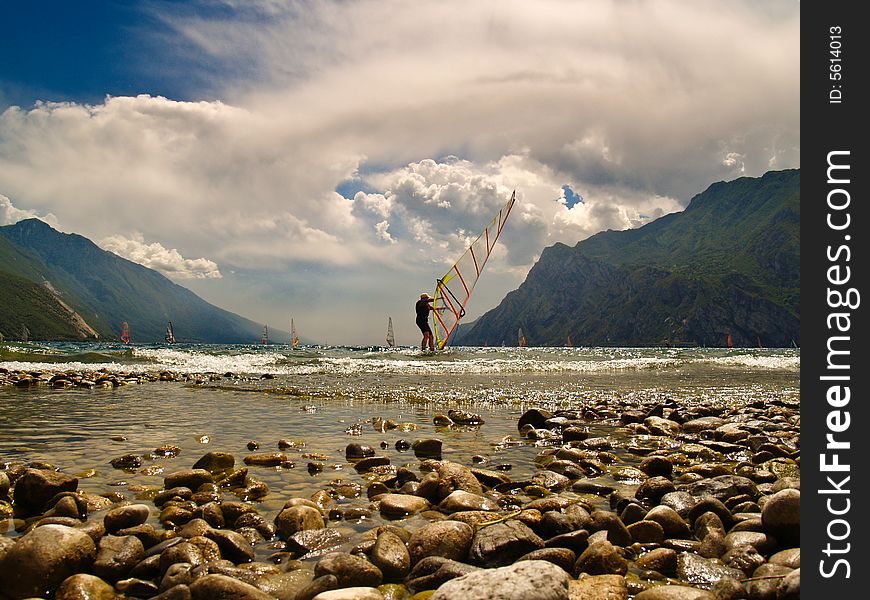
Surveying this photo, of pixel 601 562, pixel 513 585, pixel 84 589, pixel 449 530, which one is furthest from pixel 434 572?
pixel 84 589

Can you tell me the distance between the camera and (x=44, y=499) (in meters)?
5.94

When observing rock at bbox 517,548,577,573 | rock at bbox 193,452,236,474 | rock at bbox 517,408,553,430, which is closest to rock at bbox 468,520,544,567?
rock at bbox 517,548,577,573

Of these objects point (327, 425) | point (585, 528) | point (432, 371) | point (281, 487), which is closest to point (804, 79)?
point (585, 528)

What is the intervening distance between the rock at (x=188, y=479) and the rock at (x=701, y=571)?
585cm

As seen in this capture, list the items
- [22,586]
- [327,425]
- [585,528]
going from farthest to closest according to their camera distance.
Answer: [327,425]
[585,528]
[22,586]

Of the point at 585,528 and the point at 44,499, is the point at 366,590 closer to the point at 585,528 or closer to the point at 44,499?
the point at 585,528

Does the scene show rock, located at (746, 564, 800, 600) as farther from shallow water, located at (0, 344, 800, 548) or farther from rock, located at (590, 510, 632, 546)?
shallow water, located at (0, 344, 800, 548)

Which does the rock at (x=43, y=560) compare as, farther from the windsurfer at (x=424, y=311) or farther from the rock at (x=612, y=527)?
the windsurfer at (x=424, y=311)

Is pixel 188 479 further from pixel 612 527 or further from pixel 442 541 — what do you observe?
pixel 612 527

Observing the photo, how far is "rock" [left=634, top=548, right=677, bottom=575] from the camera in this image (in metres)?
4.49

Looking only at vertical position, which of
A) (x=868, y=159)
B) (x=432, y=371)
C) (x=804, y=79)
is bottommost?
(x=432, y=371)

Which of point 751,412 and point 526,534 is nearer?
point 526,534

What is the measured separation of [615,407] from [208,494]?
1271cm

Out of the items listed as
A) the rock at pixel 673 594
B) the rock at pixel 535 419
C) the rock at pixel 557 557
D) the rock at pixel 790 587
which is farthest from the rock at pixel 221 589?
the rock at pixel 535 419
